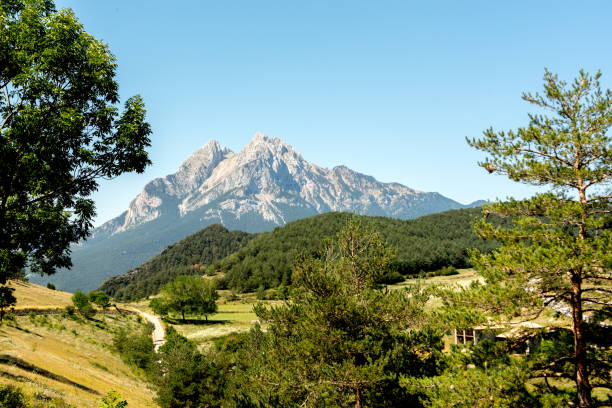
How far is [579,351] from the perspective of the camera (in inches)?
396

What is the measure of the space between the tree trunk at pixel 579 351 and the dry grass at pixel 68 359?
22160 mm

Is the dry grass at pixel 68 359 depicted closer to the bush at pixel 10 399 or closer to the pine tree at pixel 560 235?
the bush at pixel 10 399

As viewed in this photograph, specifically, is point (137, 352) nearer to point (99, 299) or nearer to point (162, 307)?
point (99, 299)

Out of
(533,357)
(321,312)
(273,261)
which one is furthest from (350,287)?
(273,261)

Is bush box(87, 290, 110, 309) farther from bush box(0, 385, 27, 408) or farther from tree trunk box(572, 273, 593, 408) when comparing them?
tree trunk box(572, 273, 593, 408)

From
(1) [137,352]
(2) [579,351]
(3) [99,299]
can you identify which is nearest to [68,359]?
(1) [137,352]

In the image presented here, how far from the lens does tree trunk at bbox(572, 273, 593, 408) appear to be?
32.4 feet

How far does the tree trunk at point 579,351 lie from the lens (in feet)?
32.4

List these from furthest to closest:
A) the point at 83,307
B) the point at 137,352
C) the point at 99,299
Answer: the point at 99,299, the point at 83,307, the point at 137,352

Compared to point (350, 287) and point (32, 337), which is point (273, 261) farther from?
point (350, 287)

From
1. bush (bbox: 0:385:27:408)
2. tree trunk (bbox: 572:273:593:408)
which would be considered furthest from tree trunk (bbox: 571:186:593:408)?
bush (bbox: 0:385:27:408)

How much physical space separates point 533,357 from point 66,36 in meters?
19.8

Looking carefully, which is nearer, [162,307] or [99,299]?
[99,299]

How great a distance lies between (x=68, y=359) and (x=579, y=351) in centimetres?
4044
